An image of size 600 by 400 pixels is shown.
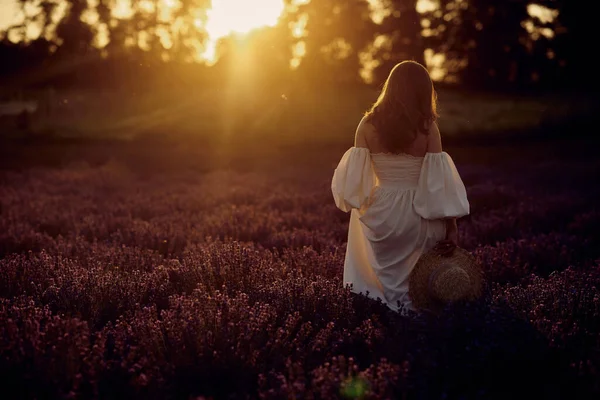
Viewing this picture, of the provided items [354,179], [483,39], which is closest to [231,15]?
[354,179]

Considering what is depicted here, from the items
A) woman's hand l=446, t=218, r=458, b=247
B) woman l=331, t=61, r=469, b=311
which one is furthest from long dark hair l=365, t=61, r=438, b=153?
woman's hand l=446, t=218, r=458, b=247

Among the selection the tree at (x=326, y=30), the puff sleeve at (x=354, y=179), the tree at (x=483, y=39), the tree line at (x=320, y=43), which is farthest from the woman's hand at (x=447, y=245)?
the tree at (x=483, y=39)

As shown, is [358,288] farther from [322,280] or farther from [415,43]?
[415,43]

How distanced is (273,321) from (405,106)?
1.62m

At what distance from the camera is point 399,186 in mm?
3902

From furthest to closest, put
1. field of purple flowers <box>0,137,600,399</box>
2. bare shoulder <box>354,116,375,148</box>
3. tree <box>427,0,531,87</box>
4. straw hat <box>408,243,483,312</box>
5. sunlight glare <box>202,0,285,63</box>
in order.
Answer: tree <box>427,0,531,87</box>
sunlight glare <box>202,0,285,63</box>
bare shoulder <box>354,116,375,148</box>
straw hat <box>408,243,483,312</box>
field of purple flowers <box>0,137,600,399</box>

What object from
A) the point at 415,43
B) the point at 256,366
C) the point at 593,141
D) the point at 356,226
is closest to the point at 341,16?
the point at 415,43

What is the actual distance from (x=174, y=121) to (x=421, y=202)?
12.7 meters

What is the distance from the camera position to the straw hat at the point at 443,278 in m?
3.26

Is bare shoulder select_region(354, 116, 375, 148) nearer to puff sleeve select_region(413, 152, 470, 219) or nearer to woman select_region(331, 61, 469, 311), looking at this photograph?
woman select_region(331, 61, 469, 311)

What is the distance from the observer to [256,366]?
2.63 metres

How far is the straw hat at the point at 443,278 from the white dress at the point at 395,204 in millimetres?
267

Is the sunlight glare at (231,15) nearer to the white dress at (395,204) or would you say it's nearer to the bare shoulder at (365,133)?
the bare shoulder at (365,133)

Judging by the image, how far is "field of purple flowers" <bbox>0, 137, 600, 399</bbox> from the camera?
2.42 metres
